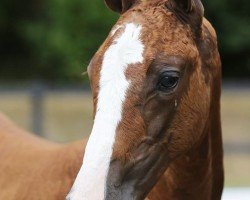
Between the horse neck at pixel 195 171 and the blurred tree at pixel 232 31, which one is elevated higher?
the horse neck at pixel 195 171

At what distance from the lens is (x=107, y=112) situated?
3352mm

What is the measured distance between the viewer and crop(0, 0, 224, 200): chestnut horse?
334 cm

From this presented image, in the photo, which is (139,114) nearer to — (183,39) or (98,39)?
(183,39)

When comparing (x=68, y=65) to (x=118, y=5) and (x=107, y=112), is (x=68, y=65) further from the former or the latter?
(x=107, y=112)

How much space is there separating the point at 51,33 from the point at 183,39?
19.0 meters

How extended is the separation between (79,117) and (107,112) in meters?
11.1

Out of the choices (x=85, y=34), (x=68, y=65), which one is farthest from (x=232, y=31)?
(x=68, y=65)

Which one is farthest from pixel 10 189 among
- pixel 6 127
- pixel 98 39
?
pixel 98 39

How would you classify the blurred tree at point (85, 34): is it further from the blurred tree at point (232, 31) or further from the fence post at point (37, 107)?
the fence post at point (37, 107)

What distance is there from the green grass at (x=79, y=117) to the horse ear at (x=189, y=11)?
7.84 metres

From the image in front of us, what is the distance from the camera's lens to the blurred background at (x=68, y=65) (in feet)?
40.4

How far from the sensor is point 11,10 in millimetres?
26781

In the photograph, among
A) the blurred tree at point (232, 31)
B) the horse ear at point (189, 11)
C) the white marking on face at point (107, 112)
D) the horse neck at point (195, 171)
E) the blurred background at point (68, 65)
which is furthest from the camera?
the blurred tree at point (232, 31)

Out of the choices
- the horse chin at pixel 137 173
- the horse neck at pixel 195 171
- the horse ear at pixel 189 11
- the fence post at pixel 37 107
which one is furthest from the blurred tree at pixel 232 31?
the horse chin at pixel 137 173
